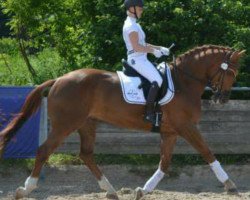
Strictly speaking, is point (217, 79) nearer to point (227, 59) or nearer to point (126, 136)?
point (227, 59)

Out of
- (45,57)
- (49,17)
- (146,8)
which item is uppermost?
(146,8)

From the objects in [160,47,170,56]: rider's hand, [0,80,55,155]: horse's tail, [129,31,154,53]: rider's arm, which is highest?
[129,31,154,53]: rider's arm

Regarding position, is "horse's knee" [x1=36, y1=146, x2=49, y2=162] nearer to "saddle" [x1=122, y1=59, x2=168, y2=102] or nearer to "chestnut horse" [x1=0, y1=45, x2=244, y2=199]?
"chestnut horse" [x1=0, y1=45, x2=244, y2=199]

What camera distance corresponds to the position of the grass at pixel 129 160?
10164 millimetres

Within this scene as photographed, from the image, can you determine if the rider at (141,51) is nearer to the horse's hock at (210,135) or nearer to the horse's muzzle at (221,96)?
the horse's muzzle at (221,96)

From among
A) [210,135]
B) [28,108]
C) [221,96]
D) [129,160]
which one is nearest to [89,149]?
[28,108]

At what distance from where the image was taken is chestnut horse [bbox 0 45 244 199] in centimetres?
793

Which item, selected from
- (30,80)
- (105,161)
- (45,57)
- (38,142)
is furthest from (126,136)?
(45,57)

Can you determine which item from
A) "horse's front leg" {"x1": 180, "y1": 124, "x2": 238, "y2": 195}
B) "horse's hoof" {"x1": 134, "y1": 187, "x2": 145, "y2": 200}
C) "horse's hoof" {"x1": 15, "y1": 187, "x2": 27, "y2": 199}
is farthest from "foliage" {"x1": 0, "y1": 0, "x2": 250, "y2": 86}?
"horse's hoof" {"x1": 15, "y1": 187, "x2": 27, "y2": 199}

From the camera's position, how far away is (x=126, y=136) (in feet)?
33.9

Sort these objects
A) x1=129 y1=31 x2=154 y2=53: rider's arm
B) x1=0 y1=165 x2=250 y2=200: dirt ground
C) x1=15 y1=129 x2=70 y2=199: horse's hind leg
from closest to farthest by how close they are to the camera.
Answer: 1. x1=15 y1=129 x2=70 y2=199: horse's hind leg
2. x1=129 y1=31 x2=154 y2=53: rider's arm
3. x1=0 y1=165 x2=250 y2=200: dirt ground

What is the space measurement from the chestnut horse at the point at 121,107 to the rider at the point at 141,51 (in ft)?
0.77

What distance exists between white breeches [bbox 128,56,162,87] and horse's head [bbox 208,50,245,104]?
88 cm

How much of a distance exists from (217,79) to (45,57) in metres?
9.44
